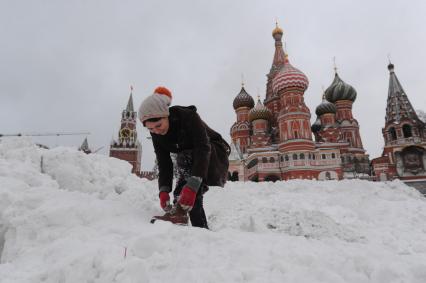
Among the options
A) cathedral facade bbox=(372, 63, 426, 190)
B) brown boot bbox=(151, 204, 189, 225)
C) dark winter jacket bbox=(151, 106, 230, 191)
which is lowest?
brown boot bbox=(151, 204, 189, 225)

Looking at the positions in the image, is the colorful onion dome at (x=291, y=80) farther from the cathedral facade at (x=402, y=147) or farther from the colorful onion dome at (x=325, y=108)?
A: the cathedral facade at (x=402, y=147)

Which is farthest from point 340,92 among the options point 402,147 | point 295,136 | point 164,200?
point 164,200

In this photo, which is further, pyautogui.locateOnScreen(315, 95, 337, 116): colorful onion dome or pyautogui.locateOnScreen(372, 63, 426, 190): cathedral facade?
pyautogui.locateOnScreen(315, 95, 337, 116): colorful onion dome

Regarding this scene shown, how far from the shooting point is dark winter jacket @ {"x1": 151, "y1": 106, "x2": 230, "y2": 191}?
8.55 feet

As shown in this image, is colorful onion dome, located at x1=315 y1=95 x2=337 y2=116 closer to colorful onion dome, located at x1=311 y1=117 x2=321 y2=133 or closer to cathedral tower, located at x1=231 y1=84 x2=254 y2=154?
colorful onion dome, located at x1=311 y1=117 x2=321 y2=133

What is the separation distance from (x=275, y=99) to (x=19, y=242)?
33.8 metres

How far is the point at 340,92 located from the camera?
33.0m

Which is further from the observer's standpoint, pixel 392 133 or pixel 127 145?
pixel 127 145

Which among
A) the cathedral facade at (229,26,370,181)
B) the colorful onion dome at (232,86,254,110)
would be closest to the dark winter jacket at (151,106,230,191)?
the cathedral facade at (229,26,370,181)

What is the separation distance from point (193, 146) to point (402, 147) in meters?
28.9

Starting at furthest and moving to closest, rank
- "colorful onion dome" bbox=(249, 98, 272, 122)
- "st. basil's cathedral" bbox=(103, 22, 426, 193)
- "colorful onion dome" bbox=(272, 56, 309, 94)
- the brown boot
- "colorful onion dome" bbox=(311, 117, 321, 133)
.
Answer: "colorful onion dome" bbox=(311, 117, 321, 133), "colorful onion dome" bbox=(249, 98, 272, 122), "colorful onion dome" bbox=(272, 56, 309, 94), "st. basil's cathedral" bbox=(103, 22, 426, 193), the brown boot

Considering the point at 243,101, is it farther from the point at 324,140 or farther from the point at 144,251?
the point at 144,251

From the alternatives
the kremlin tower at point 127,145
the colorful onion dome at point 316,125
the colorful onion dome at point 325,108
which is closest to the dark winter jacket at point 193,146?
the colorful onion dome at point 325,108

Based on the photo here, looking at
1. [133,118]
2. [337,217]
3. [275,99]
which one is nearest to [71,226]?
[337,217]
